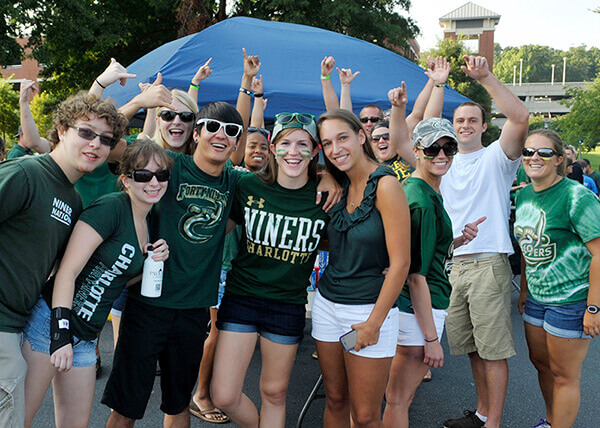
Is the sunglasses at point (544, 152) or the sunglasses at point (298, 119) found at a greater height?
the sunglasses at point (298, 119)

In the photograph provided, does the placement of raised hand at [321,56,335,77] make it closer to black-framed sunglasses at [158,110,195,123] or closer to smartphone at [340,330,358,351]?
black-framed sunglasses at [158,110,195,123]

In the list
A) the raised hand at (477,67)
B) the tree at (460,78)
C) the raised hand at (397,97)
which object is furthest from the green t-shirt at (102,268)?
the tree at (460,78)

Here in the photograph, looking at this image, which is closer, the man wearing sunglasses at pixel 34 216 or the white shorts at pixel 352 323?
the man wearing sunglasses at pixel 34 216

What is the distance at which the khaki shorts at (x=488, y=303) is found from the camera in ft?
10.9

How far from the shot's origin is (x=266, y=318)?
8.88 feet

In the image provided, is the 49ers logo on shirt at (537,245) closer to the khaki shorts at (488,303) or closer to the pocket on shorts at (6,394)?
the khaki shorts at (488,303)

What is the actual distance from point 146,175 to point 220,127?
0.52m

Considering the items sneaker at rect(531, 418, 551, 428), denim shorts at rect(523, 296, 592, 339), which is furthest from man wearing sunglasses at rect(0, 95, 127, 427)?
sneaker at rect(531, 418, 551, 428)

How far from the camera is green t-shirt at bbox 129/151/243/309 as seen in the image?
2572 millimetres

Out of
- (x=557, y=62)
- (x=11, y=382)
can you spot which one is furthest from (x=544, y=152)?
(x=557, y=62)

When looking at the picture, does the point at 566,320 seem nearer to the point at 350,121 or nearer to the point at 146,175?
the point at 350,121

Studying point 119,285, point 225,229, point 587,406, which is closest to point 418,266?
point 225,229

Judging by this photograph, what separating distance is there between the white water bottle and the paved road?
1701mm

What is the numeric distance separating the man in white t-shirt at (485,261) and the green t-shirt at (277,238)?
131cm
